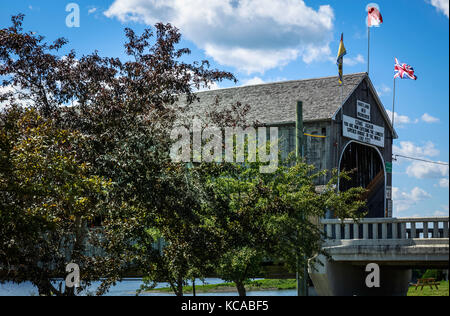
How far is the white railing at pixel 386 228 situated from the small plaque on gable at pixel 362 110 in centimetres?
957

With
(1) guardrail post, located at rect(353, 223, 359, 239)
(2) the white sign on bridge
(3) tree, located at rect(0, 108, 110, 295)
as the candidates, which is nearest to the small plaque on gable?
(2) the white sign on bridge

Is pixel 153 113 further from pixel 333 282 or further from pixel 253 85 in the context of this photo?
pixel 253 85

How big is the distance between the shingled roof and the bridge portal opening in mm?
2588

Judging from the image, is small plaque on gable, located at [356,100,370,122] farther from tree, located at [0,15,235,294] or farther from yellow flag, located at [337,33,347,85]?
tree, located at [0,15,235,294]

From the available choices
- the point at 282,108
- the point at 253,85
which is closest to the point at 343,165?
the point at 282,108

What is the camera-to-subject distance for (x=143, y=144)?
1189 cm

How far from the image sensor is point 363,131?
94.7 ft

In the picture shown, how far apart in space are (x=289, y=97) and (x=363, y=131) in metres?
4.31

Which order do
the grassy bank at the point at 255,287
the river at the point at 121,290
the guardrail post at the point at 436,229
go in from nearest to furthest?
the guardrail post at the point at 436,229
the river at the point at 121,290
the grassy bank at the point at 255,287

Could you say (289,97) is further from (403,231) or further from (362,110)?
(403,231)

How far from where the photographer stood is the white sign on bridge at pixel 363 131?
27219 mm

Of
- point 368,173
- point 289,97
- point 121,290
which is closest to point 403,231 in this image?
point 121,290

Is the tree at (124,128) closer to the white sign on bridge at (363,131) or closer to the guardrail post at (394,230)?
the guardrail post at (394,230)

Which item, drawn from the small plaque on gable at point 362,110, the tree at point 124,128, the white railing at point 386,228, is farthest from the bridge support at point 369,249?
the small plaque on gable at point 362,110
